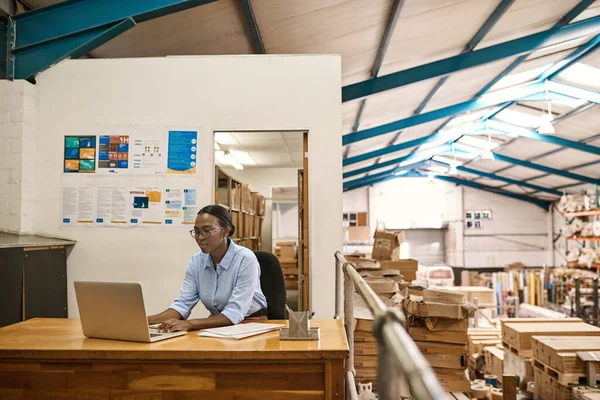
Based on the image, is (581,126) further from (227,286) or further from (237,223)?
(227,286)

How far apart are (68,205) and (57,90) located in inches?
41.6

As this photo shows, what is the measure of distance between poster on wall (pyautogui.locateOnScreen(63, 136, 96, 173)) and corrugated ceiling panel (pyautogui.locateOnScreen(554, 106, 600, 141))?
924 cm

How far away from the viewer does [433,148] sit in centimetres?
1577

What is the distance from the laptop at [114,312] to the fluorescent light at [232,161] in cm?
792

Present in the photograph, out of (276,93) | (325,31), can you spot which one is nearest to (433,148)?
(325,31)

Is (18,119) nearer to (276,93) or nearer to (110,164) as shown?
(110,164)

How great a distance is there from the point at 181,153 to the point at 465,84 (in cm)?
630

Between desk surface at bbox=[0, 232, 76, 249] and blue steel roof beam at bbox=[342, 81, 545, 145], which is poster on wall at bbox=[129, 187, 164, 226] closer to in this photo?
desk surface at bbox=[0, 232, 76, 249]

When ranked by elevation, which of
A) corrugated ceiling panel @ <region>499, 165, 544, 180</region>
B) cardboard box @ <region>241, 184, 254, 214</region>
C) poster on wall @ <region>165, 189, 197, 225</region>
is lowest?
poster on wall @ <region>165, 189, 197, 225</region>

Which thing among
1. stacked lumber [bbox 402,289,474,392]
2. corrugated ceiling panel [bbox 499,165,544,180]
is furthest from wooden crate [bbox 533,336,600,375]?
corrugated ceiling panel [bbox 499,165,544,180]

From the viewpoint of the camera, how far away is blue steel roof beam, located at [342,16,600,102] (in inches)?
293

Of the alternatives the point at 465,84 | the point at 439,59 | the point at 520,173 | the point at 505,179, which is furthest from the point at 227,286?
the point at 505,179

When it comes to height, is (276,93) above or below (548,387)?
above

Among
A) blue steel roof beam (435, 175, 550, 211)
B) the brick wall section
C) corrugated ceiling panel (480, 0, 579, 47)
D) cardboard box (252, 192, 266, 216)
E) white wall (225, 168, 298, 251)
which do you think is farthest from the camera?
blue steel roof beam (435, 175, 550, 211)
